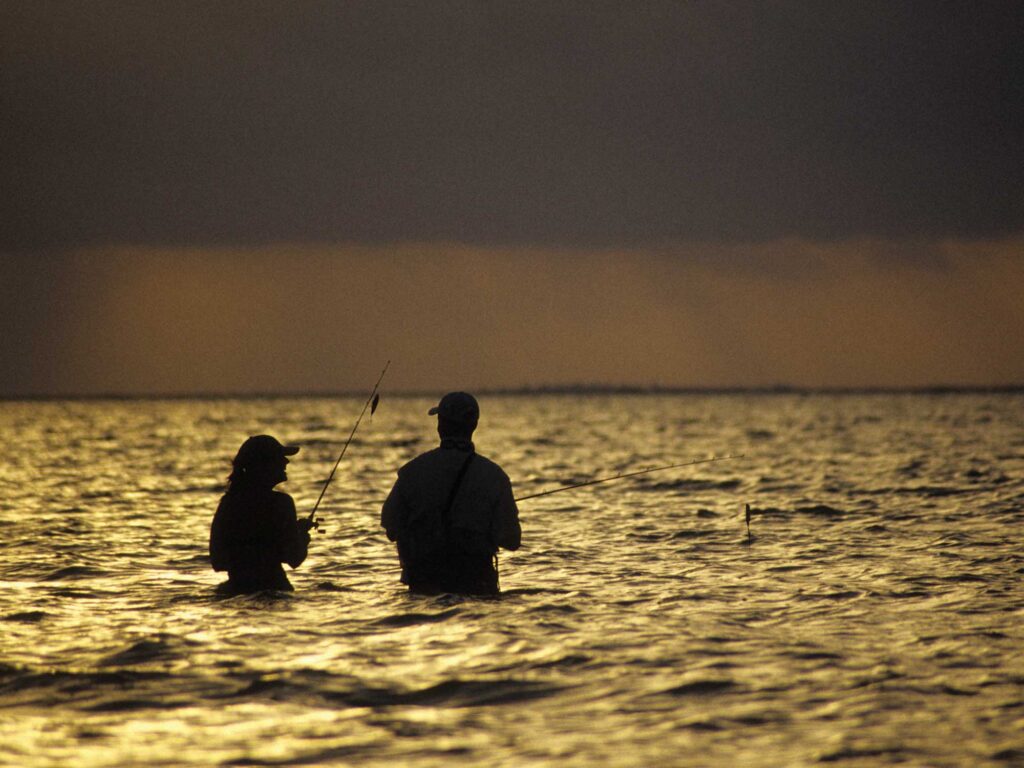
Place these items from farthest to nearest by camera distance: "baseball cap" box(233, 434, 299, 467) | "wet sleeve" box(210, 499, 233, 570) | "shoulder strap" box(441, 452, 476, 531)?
1. "wet sleeve" box(210, 499, 233, 570)
2. "baseball cap" box(233, 434, 299, 467)
3. "shoulder strap" box(441, 452, 476, 531)

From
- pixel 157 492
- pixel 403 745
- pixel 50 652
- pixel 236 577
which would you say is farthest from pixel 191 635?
pixel 157 492

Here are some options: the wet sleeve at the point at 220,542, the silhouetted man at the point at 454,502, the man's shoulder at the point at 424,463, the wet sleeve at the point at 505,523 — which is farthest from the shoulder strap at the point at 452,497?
the wet sleeve at the point at 220,542

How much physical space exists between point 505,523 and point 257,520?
2.22 meters

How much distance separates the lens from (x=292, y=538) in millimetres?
11406

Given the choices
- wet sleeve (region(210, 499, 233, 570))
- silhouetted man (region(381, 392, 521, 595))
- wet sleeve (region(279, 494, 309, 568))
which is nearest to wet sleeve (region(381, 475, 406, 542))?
silhouetted man (region(381, 392, 521, 595))

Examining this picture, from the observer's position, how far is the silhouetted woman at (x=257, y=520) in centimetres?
1116

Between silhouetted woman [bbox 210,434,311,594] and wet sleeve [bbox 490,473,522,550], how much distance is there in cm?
180

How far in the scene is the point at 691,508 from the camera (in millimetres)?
22750

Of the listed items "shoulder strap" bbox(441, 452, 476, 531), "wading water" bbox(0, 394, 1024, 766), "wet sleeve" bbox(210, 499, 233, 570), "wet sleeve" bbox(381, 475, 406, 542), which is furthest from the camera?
"wet sleeve" bbox(210, 499, 233, 570)

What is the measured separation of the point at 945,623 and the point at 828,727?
377 cm

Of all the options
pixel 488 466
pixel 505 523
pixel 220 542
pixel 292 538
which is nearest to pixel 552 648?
pixel 505 523

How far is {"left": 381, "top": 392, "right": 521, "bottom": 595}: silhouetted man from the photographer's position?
10672mm

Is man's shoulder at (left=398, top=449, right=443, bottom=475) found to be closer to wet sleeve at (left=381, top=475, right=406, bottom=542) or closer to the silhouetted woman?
wet sleeve at (left=381, top=475, right=406, bottom=542)

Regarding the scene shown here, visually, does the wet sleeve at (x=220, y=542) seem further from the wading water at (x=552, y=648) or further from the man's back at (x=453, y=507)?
the man's back at (x=453, y=507)
